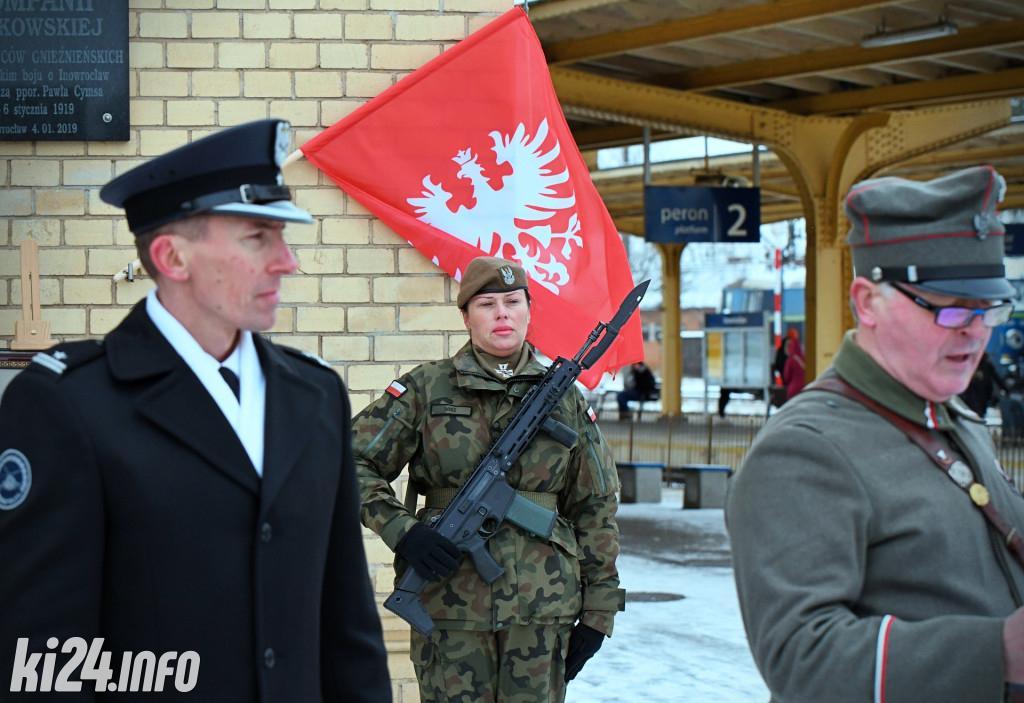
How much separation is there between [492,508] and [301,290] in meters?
2.13

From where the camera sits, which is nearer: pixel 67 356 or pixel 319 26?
pixel 67 356

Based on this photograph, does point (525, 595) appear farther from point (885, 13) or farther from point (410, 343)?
point (885, 13)

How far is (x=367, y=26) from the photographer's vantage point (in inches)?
224

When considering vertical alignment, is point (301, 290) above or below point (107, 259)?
below

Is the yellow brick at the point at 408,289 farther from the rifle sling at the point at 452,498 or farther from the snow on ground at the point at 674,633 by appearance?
the snow on ground at the point at 674,633

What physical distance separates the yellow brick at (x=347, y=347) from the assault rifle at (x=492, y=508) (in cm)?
181

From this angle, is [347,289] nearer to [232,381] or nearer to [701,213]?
[232,381]

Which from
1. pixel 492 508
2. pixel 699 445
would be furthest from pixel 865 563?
pixel 699 445

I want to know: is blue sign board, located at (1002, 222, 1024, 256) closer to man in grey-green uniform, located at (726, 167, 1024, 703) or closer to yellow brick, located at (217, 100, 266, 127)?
yellow brick, located at (217, 100, 266, 127)

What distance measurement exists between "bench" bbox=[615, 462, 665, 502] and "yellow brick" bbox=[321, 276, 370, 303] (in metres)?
9.15

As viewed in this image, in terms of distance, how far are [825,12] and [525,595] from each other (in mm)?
7746

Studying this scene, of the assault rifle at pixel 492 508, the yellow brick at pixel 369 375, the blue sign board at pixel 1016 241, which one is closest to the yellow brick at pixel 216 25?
the yellow brick at pixel 369 375

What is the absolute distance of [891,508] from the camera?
80.4 inches

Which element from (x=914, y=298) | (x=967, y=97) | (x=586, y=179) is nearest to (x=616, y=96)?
(x=967, y=97)
